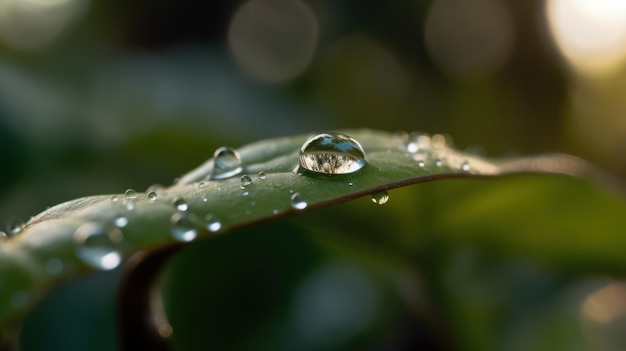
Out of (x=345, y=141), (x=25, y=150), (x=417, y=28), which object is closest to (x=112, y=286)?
(x=25, y=150)

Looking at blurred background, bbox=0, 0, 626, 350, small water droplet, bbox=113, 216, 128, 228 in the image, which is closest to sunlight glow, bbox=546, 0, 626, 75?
blurred background, bbox=0, 0, 626, 350

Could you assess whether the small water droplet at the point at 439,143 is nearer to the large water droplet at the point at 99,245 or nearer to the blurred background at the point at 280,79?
the large water droplet at the point at 99,245

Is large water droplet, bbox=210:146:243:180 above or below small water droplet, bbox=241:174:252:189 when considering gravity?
above

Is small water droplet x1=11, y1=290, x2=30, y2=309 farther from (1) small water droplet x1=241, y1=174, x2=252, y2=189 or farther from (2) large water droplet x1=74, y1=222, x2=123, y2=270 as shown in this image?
(1) small water droplet x1=241, y1=174, x2=252, y2=189

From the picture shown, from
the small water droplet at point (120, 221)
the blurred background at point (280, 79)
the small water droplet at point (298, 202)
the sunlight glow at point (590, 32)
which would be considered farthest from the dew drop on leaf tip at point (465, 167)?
the sunlight glow at point (590, 32)

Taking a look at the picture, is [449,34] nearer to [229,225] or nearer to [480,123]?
[480,123]
